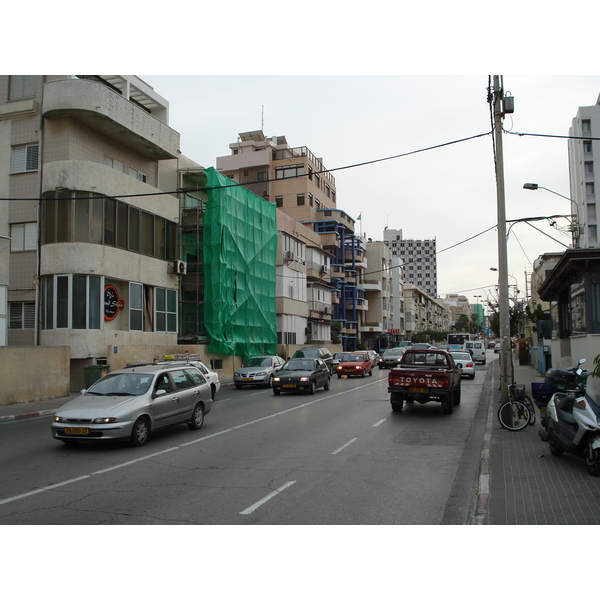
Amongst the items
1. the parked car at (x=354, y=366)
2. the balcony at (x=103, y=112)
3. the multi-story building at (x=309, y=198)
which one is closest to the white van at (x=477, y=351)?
the multi-story building at (x=309, y=198)

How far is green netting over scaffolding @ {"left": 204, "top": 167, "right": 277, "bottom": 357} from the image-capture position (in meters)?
34.1

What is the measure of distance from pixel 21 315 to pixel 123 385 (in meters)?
15.4

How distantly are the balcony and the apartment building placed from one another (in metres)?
0.04

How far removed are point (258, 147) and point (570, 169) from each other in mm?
55347

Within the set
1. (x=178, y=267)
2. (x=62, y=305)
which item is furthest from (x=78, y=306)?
(x=178, y=267)

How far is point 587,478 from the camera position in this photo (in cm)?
823

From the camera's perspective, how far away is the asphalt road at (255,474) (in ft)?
22.4

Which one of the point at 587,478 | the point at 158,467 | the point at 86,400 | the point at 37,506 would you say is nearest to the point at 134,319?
the point at 86,400

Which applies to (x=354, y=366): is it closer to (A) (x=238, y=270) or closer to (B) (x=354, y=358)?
(B) (x=354, y=358)

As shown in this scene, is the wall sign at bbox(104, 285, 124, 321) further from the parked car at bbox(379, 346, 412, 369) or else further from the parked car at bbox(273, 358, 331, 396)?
the parked car at bbox(379, 346, 412, 369)

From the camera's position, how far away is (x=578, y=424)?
28.5ft

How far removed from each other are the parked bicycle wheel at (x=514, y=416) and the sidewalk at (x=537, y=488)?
5.36 ft

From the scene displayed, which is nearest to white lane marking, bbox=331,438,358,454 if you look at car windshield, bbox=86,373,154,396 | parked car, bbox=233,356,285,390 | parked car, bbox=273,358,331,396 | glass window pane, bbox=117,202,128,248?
car windshield, bbox=86,373,154,396

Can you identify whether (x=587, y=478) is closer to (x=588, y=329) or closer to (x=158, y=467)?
(x=158, y=467)
